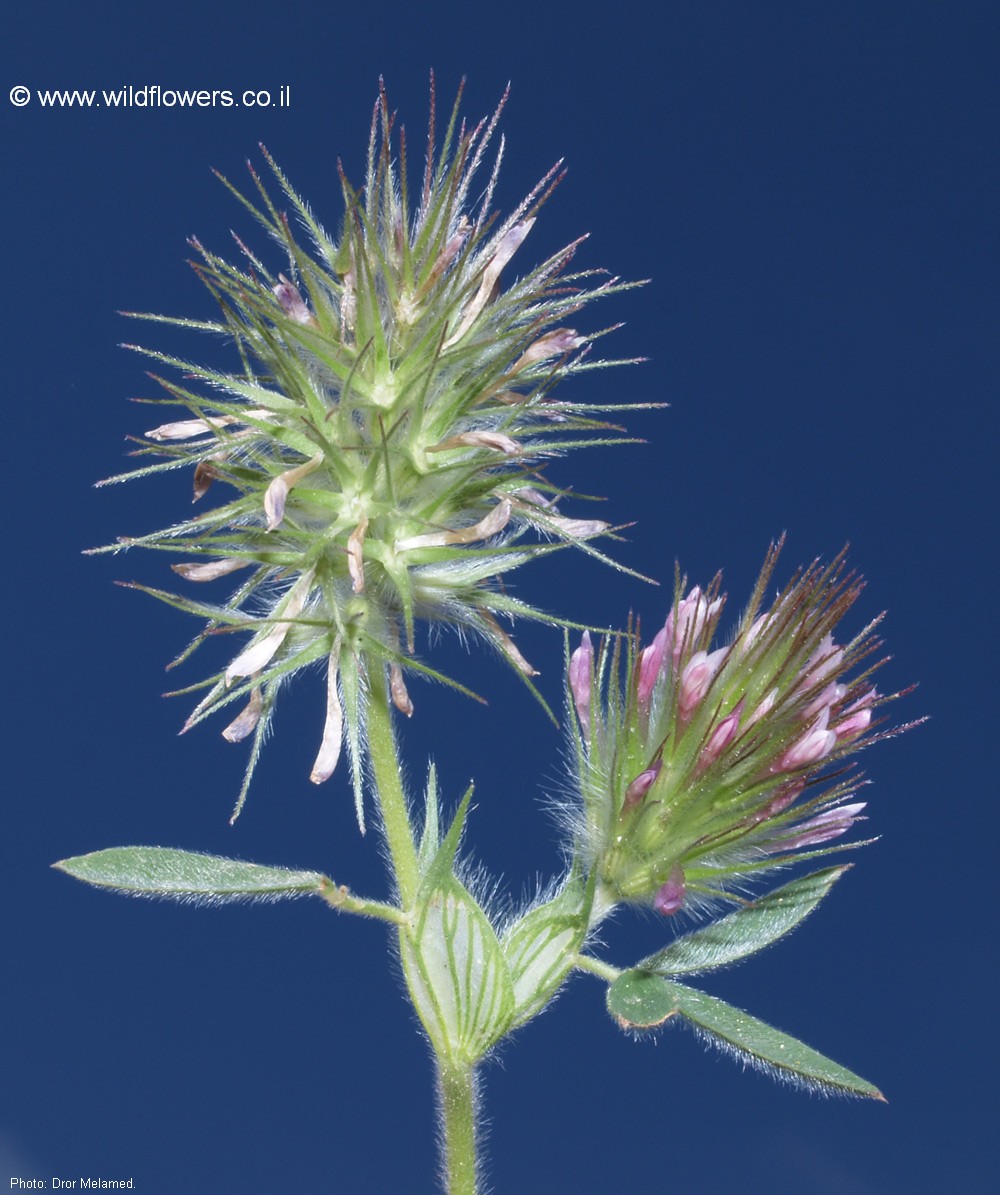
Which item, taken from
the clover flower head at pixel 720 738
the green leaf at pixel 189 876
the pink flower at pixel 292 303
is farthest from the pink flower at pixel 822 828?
the pink flower at pixel 292 303

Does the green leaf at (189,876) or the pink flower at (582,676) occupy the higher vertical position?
the pink flower at (582,676)

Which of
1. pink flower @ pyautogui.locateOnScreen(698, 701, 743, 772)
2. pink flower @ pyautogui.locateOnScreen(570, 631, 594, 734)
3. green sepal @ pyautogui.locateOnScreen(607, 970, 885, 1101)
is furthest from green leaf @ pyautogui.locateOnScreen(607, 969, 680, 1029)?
pink flower @ pyautogui.locateOnScreen(570, 631, 594, 734)

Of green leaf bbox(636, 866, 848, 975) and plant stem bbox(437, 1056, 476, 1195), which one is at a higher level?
green leaf bbox(636, 866, 848, 975)

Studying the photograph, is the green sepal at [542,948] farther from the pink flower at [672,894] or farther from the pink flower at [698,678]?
the pink flower at [698,678]

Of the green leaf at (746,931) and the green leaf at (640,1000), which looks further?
the green leaf at (746,931)

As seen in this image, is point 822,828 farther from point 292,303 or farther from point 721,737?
point 292,303

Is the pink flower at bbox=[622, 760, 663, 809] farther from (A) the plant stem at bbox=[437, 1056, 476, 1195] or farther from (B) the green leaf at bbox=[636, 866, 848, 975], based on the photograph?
(A) the plant stem at bbox=[437, 1056, 476, 1195]

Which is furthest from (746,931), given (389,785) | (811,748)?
(389,785)

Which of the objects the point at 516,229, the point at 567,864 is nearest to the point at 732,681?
the point at 567,864
